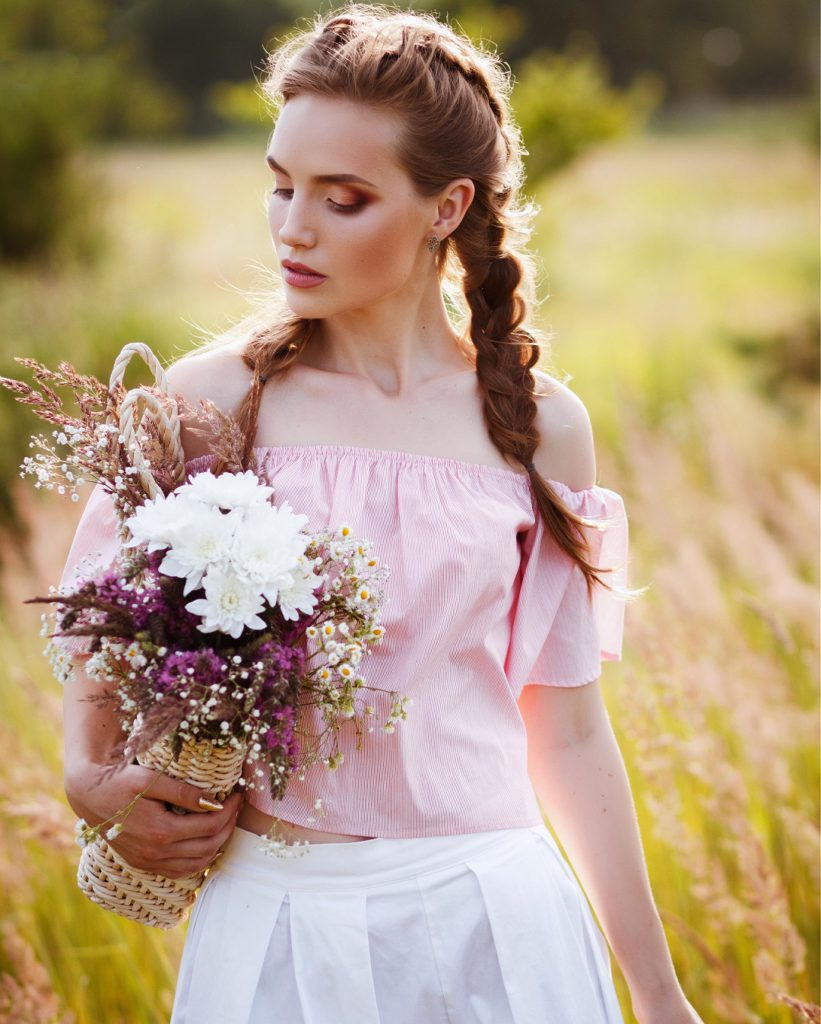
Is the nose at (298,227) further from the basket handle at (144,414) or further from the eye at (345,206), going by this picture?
the basket handle at (144,414)


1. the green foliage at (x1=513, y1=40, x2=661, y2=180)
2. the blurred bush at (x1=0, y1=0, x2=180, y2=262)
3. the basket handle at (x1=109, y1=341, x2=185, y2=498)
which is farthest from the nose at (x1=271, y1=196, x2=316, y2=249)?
the blurred bush at (x1=0, y1=0, x2=180, y2=262)

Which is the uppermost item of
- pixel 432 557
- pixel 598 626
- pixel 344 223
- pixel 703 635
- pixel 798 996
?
pixel 344 223

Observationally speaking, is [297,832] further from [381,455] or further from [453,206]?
[453,206]

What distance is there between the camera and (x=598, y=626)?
211 centimetres

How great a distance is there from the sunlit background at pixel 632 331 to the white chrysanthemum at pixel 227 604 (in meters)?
0.69

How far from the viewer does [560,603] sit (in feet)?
6.55

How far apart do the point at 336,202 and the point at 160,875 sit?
106 cm

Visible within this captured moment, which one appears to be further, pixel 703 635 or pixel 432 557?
pixel 703 635

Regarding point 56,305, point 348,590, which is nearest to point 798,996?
point 348,590

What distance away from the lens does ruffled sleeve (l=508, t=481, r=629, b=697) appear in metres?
1.91

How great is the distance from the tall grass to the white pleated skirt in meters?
0.55

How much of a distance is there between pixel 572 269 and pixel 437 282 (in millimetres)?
8972

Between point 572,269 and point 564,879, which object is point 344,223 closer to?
point 564,879

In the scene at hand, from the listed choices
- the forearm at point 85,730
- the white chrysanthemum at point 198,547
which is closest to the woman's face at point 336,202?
the white chrysanthemum at point 198,547
